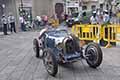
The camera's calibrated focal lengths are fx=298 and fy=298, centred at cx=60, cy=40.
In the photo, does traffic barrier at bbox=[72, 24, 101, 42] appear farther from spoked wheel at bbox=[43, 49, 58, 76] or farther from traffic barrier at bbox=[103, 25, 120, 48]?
spoked wheel at bbox=[43, 49, 58, 76]

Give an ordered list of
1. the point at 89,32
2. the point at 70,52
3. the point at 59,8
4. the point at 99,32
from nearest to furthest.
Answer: the point at 70,52
the point at 99,32
the point at 89,32
the point at 59,8

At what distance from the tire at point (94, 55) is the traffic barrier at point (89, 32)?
208 inches

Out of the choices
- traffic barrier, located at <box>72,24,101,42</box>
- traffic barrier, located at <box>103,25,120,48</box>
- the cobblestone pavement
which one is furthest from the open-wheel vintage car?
traffic barrier, located at <box>72,24,101,42</box>

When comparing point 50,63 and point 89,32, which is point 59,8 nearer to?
point 89,32

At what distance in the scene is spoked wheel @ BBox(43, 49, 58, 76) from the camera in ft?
25.1

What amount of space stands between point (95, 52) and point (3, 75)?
264 cm

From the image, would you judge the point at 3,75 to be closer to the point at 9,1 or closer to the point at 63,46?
the point at 63,46

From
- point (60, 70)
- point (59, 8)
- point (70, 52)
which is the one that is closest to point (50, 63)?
point (60, 70)

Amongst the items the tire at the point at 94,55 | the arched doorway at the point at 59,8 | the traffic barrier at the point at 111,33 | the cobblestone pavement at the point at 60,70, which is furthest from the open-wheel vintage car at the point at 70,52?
the arched doorway at the point at 59,8

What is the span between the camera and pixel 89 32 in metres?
14.5

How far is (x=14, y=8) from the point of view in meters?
30.7

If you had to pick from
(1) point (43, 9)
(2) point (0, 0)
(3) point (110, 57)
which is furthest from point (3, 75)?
(1) point (43, 9)

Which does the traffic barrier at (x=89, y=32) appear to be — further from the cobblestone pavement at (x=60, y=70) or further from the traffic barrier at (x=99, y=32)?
the cobblestone pavement at (x=60, y=70)

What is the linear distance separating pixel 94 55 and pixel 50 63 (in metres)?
1.42
